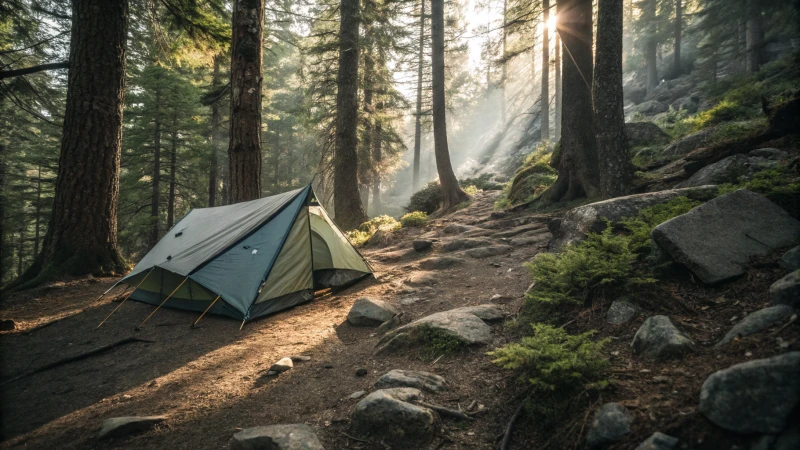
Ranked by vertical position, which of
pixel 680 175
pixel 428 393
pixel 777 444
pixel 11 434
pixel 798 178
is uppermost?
pixel 680 175

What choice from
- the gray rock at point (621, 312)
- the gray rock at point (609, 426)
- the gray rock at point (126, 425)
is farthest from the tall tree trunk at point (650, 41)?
the gray rock at point (126, 425)

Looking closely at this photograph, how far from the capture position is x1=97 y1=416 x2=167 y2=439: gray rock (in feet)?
9.24

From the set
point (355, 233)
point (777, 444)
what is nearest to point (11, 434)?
point (777, 444)

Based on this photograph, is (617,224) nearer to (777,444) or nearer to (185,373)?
(777,444)

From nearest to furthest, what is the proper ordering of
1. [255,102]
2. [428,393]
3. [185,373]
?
1. [428,393]
2. [185,373]
3. [255,102]

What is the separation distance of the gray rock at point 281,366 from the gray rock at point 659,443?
3.32 metres

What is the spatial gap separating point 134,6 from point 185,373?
12274mm

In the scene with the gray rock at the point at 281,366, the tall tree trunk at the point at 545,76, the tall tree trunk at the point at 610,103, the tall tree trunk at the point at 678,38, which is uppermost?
the tall tree trunk at the point at 678,38

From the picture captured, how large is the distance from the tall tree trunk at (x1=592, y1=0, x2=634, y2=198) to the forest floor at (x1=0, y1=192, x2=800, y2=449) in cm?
228

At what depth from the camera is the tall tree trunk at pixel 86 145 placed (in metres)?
7.00

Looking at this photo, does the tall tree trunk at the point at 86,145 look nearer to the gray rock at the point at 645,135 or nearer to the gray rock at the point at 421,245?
the gray rock at the point at 421,245

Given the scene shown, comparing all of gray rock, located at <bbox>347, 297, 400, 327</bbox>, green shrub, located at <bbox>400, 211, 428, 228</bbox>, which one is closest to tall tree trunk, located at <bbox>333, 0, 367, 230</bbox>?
green shrub, located at <bbox>400, 211, 428, 228</bbox>

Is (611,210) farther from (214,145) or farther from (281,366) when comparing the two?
(214,145)

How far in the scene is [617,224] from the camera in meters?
4.52
